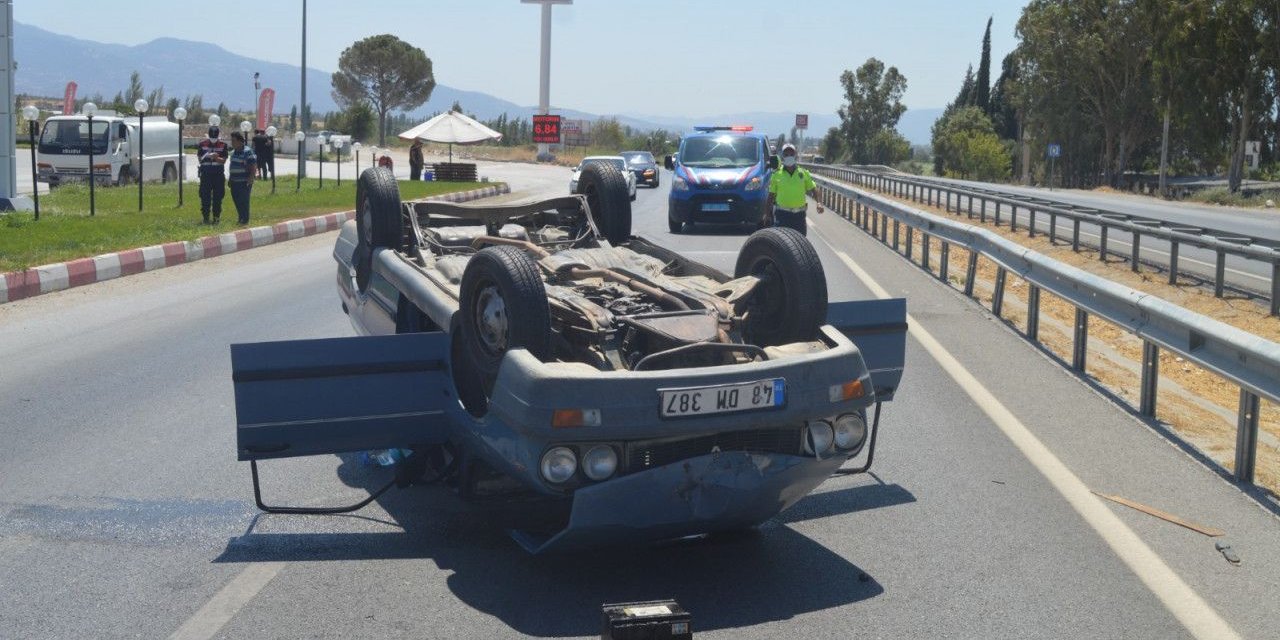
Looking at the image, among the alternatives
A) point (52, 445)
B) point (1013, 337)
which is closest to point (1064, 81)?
point (1013, 337)

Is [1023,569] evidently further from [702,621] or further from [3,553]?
[3,553]

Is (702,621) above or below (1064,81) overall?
below

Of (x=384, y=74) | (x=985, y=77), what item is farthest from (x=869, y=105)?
(x=384, y=74)

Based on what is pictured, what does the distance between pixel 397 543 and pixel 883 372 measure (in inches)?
96.5

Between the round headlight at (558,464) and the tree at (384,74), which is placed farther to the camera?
the tree at (384,74)

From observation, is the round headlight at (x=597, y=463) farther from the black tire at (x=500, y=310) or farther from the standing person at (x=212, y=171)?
the standing person at (x=212, y=171)

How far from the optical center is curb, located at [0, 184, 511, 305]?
1509 centimetres

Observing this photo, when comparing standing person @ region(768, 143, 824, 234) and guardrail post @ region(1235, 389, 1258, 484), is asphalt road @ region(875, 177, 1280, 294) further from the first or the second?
guardrail post @ region(1235, 389, 1258, 484)

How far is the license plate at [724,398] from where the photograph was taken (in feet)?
16.5

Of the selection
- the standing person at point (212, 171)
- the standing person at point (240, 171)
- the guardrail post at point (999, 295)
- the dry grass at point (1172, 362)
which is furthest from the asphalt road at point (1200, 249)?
the standing person at point (212, 171)

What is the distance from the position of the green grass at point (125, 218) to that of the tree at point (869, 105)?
91287 millimetres

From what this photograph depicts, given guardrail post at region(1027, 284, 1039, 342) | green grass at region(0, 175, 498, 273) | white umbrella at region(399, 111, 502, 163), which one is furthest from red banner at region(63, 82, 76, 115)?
guardrail post at region(1027, 284, 1039, 342)

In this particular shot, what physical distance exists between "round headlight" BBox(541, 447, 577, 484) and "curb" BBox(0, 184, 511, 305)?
1134cm

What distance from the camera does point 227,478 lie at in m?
6.83
